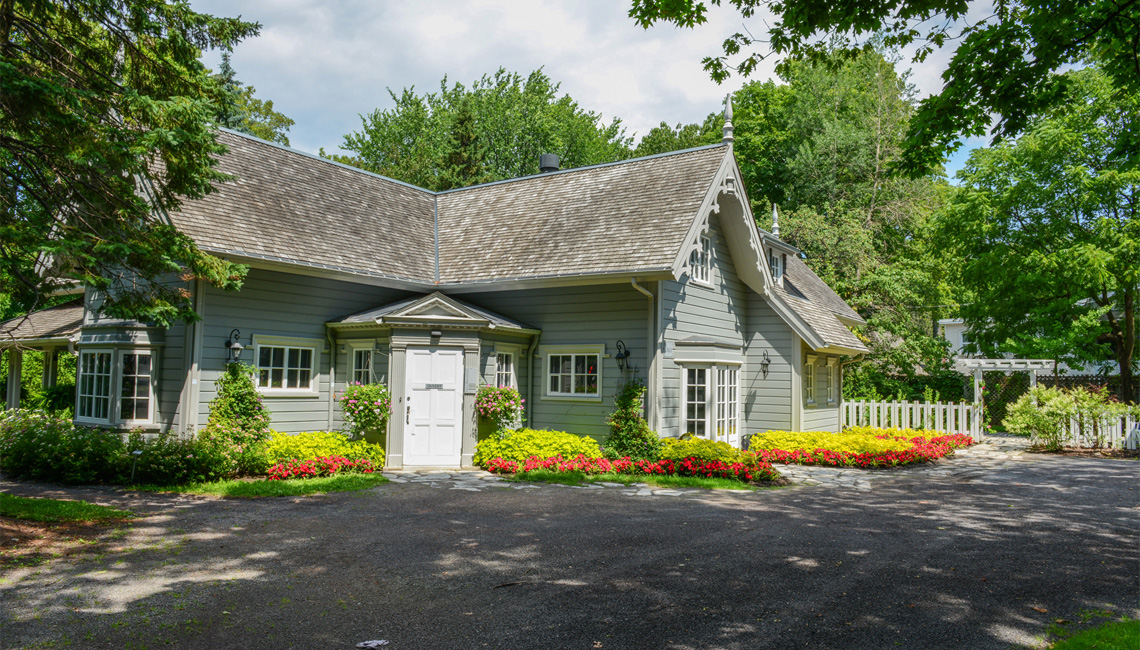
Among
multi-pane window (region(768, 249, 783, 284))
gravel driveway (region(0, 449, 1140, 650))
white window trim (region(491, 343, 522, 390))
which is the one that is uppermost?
multi-pane window (region(768, 249, 783, 284))

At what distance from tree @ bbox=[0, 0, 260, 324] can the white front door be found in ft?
14.2

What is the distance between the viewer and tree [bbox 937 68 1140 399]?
75.8 feet

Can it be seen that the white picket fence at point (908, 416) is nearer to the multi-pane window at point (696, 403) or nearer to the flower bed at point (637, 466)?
the multi-pane window at point (696, 403)

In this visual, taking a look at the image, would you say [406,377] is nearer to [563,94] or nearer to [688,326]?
[688,326]

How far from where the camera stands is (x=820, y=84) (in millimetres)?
35938

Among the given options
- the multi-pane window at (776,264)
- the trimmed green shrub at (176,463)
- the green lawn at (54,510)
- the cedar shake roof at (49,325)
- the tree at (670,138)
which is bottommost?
the green lawn at (54,510)

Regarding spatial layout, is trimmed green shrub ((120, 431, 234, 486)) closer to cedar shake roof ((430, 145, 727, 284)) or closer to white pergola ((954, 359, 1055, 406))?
cedar shake roof ((430, 145, 727, 284))

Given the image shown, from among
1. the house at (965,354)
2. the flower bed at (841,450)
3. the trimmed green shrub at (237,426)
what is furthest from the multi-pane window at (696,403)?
the house at (965,354)

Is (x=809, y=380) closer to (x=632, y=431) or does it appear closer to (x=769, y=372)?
(x=769, y=372)

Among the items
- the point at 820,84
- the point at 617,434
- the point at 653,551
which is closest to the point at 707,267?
the point at 617,434

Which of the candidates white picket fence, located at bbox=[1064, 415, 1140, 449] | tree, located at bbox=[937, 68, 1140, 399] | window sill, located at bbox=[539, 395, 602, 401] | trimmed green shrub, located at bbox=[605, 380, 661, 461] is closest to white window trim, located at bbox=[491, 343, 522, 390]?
window sill, located at bbox=[539, 395, 602, 401]

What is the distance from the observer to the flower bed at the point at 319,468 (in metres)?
12.3

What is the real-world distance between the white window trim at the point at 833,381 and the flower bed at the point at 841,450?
3053 millimetres

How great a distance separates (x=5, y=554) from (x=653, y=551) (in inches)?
250
